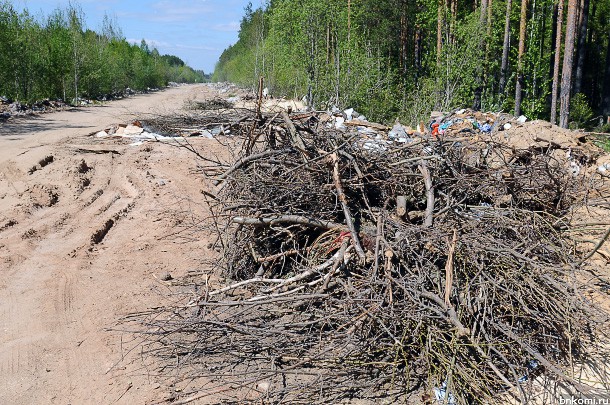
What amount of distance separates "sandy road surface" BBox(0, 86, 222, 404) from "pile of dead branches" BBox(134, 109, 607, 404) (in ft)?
1.78

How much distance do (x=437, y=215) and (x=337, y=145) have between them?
1134mm

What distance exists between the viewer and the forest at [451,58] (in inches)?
669

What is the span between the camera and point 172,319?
13.7 ft

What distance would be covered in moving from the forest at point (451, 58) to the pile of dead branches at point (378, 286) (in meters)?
8.99

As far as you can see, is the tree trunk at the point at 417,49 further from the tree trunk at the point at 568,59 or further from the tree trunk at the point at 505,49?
the tree trunk at the point at 568,59

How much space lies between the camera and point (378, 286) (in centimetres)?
377

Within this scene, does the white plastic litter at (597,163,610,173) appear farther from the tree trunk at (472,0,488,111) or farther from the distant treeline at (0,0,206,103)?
the distant treeline at (0,0,206,103)

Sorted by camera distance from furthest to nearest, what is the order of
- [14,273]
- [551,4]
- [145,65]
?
[145,65]
[551,4]
[14,273]

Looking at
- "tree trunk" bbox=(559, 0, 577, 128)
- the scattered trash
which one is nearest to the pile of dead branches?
the scattered trash

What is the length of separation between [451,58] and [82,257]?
1440 cm

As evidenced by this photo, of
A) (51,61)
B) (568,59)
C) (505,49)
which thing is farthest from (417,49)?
(51,61)

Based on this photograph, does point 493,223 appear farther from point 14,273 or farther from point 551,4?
point 551,4

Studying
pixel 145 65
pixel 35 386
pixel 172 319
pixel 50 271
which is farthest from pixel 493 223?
pixel 145 65

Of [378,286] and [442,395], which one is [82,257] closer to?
[378,286]
